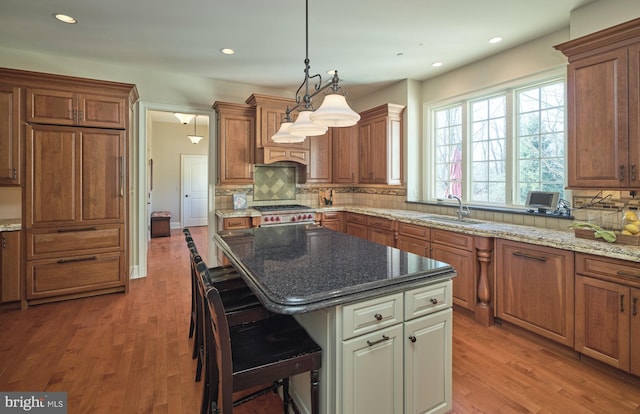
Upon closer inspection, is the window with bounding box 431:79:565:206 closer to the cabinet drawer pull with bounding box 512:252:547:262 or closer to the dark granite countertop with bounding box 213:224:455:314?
the cabinet drawer pull with bounding box 512:252:547:262

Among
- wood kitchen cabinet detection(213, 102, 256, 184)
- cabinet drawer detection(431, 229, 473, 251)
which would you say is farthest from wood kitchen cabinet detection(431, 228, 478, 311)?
wood kitchen cabinet detection(213, 102, 256, 184)

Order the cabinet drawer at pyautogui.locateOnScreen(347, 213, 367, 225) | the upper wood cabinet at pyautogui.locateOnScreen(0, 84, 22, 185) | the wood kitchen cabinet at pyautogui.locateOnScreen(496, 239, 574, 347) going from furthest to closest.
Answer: the cabinet drawer at pyautogui.locateOnScreen(347, 213, 367, 225)
the upper wood cabinet at pyautogui.locateOnScreen(0, 84, 22, 185)
the wood kitchen cabinet at pyautogui.locateOnScreen(496, 239, 574, 347)

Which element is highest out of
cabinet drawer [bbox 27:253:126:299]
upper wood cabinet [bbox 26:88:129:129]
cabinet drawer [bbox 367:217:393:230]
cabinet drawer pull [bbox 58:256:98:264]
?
upper wood cabinet [bbox 26:88:129:129]

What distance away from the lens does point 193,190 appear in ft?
29.3

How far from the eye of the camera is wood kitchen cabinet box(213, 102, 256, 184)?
14.7 ft

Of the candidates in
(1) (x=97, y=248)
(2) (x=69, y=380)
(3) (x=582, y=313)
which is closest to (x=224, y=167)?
(1) (x=97, y=248)

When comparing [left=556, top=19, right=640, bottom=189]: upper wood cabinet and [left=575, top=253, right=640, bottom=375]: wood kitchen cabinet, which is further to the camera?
[left=556, top=19, right=640, bottom=189]: upper wood cabinet

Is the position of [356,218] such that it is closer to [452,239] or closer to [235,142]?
[452,239]

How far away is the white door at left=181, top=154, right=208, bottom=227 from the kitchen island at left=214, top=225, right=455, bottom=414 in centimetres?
760

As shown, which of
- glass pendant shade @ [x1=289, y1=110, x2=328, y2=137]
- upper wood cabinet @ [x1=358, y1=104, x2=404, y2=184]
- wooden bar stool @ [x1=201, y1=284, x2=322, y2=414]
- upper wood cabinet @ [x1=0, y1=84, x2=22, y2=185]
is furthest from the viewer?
upper wood cabinet @ [x1=358, y1=104, x2=404, y2=184]

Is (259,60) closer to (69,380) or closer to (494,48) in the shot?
(494,48)

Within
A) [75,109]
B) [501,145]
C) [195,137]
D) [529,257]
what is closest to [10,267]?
[75,109]

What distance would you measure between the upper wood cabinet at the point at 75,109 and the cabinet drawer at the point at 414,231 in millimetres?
3388

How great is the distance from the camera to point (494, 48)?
3.51 metres
